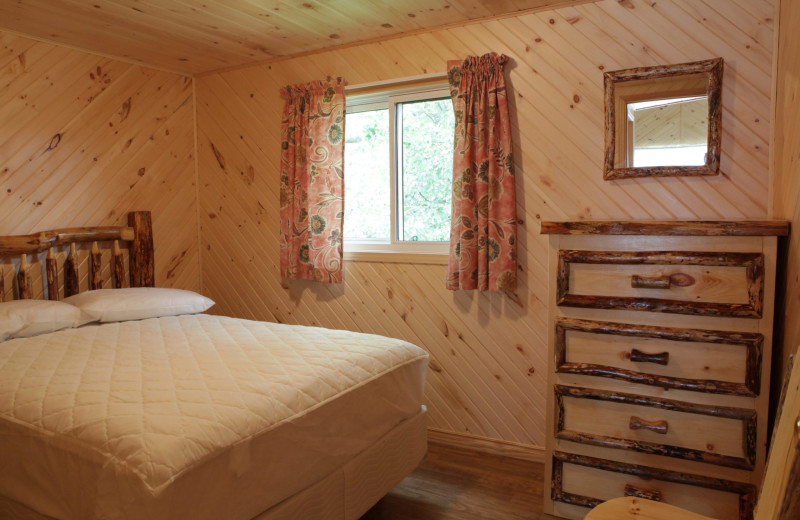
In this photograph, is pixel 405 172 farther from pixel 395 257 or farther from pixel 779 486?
pixel 779 486

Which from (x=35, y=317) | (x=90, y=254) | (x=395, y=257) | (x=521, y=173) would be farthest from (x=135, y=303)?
(x=521, y=173)

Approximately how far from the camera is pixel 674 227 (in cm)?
191

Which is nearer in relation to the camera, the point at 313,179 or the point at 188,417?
the point at 188,417

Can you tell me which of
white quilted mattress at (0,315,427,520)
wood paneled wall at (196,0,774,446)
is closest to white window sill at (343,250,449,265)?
wood paneled wall at (196,0,774,446)

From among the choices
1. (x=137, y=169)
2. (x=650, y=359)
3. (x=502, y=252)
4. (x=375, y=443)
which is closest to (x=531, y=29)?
(x=502, y=252)

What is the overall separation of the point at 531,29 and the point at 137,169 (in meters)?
2.54

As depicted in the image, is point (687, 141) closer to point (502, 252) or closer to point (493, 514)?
point (502, 252)

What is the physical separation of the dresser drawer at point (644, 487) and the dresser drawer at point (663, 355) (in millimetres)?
320

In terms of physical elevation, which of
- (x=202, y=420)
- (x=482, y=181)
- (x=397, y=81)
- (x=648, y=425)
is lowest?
(x=648, y=425)

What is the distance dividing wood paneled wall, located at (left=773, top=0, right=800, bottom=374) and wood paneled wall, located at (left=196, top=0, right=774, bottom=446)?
123mm

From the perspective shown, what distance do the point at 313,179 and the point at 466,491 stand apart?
191 centimetres

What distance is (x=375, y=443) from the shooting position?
204 cm

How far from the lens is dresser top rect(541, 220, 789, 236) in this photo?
181 cm

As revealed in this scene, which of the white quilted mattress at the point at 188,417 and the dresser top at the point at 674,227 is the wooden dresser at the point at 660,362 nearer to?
the dresser top at the point at 674,227
